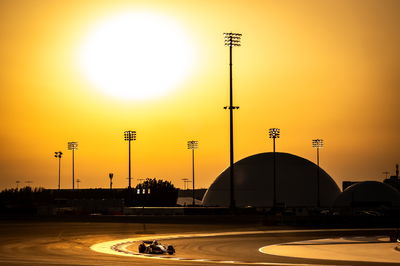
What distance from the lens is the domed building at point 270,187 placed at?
188350 mm

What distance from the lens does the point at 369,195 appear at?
188 m

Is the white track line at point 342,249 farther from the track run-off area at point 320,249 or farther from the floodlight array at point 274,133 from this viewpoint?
the floodlight array at point 274,133

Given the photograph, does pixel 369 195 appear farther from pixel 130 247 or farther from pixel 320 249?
pixel 130 247

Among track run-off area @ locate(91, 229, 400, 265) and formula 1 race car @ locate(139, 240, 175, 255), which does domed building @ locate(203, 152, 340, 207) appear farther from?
formula 1 race car @ locate(139, 240, 175, 255)

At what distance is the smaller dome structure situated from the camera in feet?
607

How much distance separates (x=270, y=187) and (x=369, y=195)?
23.5m

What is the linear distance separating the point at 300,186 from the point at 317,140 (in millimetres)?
17775

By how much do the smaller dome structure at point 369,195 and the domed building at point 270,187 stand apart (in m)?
6.07

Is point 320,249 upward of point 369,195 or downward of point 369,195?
downward

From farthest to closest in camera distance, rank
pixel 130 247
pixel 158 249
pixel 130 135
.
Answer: pixel 130 135 → pixel 130 247 → pixel 158 249

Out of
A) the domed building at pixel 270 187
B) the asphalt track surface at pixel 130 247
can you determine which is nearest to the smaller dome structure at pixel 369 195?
the domed building at pixel 270 187

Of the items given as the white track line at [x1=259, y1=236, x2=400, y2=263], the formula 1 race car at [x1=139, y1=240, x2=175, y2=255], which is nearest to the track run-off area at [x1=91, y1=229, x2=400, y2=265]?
the white track line at [x1=259, y1=236, x2=400, y2=263]

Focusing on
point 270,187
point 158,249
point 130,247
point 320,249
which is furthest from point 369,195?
point 158,249

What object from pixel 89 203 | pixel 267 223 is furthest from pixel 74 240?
pixel 89 203
